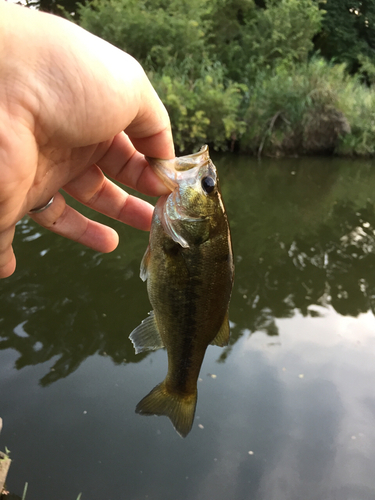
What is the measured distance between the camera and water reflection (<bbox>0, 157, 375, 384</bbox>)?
423 centimetres

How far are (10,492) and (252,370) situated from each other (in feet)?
8.17

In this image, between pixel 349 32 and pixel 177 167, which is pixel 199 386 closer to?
pixel 177 167

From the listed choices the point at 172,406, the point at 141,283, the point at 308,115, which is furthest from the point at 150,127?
the point at 308,115

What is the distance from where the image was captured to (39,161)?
5.23ft

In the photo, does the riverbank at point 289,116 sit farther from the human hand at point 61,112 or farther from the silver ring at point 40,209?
the human hand at point 61,112

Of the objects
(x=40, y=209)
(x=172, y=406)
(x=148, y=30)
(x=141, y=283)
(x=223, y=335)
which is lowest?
→ (x=141, y=283)

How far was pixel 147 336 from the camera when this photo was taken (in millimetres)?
1938

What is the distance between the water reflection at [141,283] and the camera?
4.23 metres

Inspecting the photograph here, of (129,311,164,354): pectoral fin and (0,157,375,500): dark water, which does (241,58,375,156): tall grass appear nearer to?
(0,157,375,500): dark water

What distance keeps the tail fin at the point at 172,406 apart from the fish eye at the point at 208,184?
3.53 ft

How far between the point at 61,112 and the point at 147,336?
1.16 m

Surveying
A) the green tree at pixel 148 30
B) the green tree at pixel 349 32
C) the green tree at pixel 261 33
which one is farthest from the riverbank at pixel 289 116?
the green tree at pixel 349 32

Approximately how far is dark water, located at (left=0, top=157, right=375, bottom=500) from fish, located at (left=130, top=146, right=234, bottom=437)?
161 centimetres

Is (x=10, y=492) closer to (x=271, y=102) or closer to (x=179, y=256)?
(x=179, y=256)
